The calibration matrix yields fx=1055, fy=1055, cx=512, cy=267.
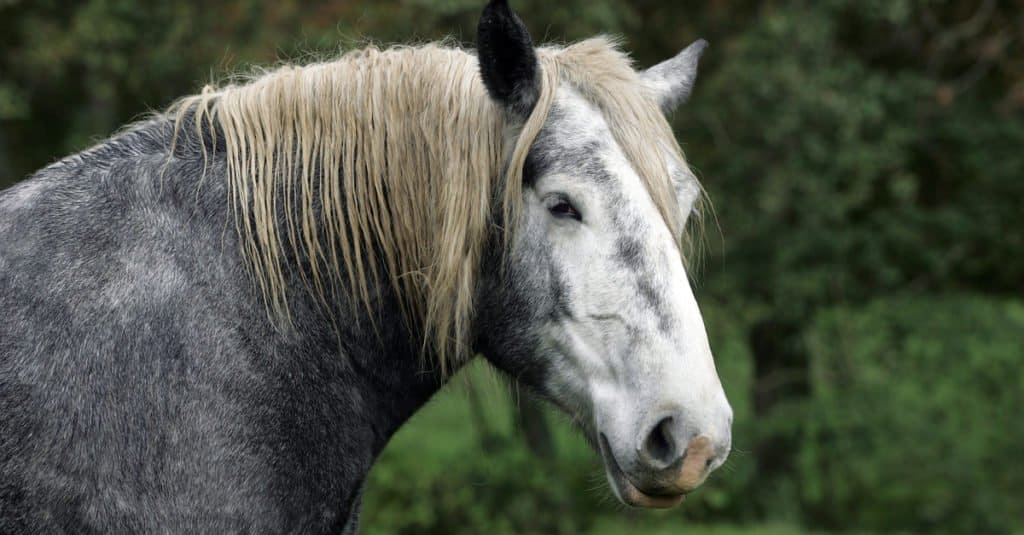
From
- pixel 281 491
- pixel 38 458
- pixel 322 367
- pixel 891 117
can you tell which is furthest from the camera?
pixel 891 117

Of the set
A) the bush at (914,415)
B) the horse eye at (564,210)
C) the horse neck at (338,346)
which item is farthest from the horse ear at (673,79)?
the bush at (914,415)

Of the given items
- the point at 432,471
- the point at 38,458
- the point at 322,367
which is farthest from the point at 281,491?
the point at 432,471

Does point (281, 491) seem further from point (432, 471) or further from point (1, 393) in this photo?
point (432, 471)

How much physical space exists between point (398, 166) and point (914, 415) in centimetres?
995

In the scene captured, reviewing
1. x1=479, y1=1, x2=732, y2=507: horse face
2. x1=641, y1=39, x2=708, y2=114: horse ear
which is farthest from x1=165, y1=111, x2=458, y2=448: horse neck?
x1=641, y1=39, x2=708, y2=114: horse ear

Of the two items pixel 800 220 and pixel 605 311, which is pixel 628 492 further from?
pixel 800 220

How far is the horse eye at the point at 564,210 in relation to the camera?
9.71 feet

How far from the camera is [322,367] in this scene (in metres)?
3.02

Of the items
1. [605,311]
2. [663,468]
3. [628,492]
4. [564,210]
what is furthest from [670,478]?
[564,210]

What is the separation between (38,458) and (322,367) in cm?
77

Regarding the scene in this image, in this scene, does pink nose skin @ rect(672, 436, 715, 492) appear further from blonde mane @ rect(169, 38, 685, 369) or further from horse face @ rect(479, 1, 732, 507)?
blonde mane @ rect(169, 38, 685, 369)

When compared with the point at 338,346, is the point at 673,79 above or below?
above

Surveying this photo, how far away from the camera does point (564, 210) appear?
2980 mm

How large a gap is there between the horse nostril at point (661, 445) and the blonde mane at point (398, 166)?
60 cm
